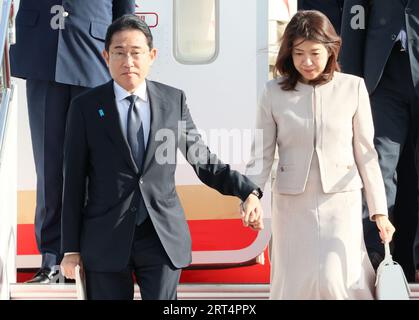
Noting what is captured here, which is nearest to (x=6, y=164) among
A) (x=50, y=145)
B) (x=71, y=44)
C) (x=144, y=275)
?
(x=50, y=145)

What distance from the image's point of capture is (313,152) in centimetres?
406

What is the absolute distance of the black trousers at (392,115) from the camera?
15.5 feet

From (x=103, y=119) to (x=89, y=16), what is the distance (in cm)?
110

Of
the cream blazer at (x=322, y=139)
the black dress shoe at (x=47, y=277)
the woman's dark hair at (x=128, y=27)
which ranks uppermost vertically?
the woman's dark hair at (x=128, y=27)

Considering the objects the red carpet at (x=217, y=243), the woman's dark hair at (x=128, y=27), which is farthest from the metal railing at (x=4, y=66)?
A: the woman's dark hair at (x=128, y=27)

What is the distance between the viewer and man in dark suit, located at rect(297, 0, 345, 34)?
5117 millimetres

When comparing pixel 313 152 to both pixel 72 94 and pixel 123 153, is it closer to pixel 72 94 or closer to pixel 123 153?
pixel 123 153

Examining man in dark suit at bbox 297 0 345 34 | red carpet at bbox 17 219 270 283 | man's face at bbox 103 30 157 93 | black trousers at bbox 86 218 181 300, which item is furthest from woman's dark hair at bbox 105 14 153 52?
red carpet at bbox 17 219 270 283

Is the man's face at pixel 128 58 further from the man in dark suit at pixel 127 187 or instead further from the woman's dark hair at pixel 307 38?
the woman's dark hair at pixel 307 38

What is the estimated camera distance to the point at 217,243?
540 cm

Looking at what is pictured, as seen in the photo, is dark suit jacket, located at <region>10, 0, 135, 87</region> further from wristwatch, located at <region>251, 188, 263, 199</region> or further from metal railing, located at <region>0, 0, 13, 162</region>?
wristwatch, located at <region>251, 188, 263, 199</region>

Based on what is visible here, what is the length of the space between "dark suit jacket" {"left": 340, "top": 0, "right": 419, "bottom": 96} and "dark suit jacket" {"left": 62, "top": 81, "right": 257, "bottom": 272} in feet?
4.02

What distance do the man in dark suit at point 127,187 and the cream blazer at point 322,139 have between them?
0.31 m
